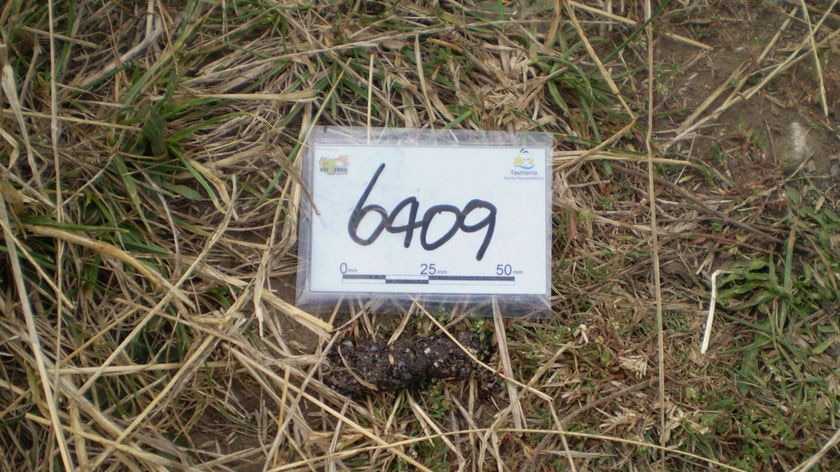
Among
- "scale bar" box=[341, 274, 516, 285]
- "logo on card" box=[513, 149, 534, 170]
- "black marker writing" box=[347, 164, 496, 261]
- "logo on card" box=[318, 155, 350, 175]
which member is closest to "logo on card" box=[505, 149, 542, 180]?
"logo on card" box=[513, 149, 534, 170]

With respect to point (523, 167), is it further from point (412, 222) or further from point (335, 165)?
point (335, 165)

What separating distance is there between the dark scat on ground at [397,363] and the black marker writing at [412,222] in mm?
207

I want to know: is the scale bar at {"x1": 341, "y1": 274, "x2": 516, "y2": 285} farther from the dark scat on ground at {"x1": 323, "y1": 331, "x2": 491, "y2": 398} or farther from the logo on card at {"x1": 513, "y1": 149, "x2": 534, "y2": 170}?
the logo on card at {"x1": 513, "y1": 149, "x2": 534, "y2": 170}

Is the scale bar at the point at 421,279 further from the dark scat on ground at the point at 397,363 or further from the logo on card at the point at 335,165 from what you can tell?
the logo on card at the point at 335,165

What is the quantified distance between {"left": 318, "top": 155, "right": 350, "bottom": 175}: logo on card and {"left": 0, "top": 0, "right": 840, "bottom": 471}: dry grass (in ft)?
0.21

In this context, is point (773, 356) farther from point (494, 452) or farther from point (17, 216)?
point (17, 216)

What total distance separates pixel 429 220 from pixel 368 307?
233mm

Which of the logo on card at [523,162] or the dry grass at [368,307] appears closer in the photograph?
the dry grass at [368,307]

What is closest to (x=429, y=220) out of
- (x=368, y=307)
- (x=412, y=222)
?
(x=412, y=222)

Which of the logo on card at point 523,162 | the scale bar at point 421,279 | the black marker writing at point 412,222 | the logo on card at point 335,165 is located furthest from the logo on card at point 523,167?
the logo on card at point 335,165

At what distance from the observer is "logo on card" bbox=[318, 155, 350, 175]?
1609mm

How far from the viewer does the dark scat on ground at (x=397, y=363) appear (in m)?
1.53

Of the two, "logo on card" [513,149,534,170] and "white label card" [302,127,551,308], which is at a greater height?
"logo on card" [513,149,534,170]

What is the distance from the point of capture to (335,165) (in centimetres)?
161
